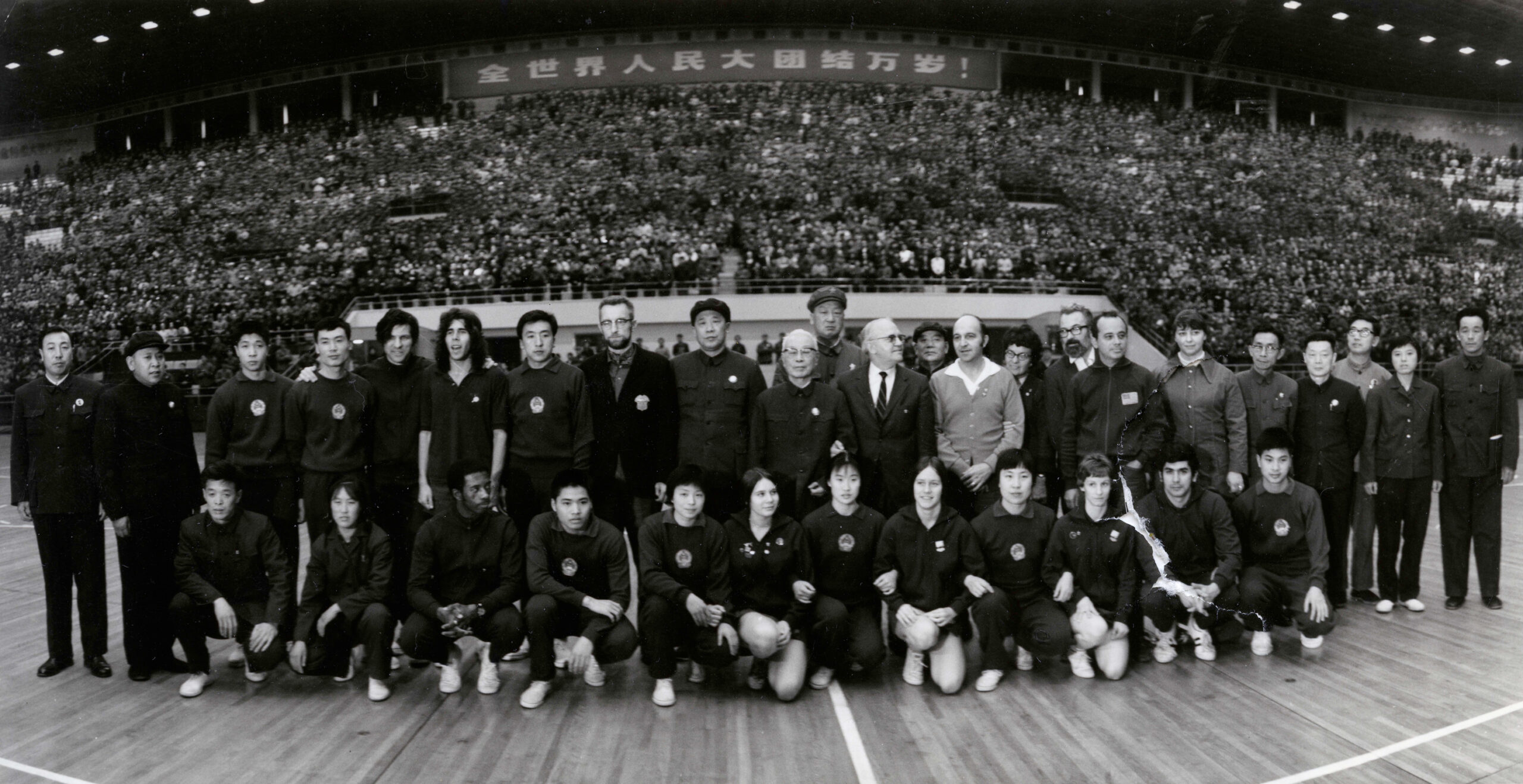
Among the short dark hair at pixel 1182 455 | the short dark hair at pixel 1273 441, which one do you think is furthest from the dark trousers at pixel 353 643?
the short dark hair at pixel 1273 441

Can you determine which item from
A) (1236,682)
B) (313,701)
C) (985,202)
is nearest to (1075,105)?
(985,202)

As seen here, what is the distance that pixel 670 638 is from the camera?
422cm

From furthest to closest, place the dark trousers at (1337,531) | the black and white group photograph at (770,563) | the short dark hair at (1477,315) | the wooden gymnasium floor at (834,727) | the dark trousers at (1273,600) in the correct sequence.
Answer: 1. the dark trousers at (1337,531)
2. the short dark hair at (1477,315)
3. the dark trousers at (1273,600)
4. the black and white group photograph at (770,563)
5. the wooden gymnasium floor at (834,727)

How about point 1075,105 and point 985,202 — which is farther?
point 1075,105

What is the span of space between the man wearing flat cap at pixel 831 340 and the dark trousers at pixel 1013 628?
1.47 meters

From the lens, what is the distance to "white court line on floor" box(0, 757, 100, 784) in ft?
11.3

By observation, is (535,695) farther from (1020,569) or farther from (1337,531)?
(1337,531)

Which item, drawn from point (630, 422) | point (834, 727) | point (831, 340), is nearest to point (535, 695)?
point (834, 727)

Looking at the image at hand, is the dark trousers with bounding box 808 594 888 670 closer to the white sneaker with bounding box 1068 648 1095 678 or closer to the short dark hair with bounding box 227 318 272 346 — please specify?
the white sneaker with bounding box 1068 648 1095 678

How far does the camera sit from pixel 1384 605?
542 cm

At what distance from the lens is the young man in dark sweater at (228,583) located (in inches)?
173

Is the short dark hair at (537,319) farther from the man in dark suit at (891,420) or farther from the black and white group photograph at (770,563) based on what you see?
the man in dark suit at (891,420)

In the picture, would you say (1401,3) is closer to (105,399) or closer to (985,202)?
(985,202)

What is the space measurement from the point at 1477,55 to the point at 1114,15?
10.8 meters
